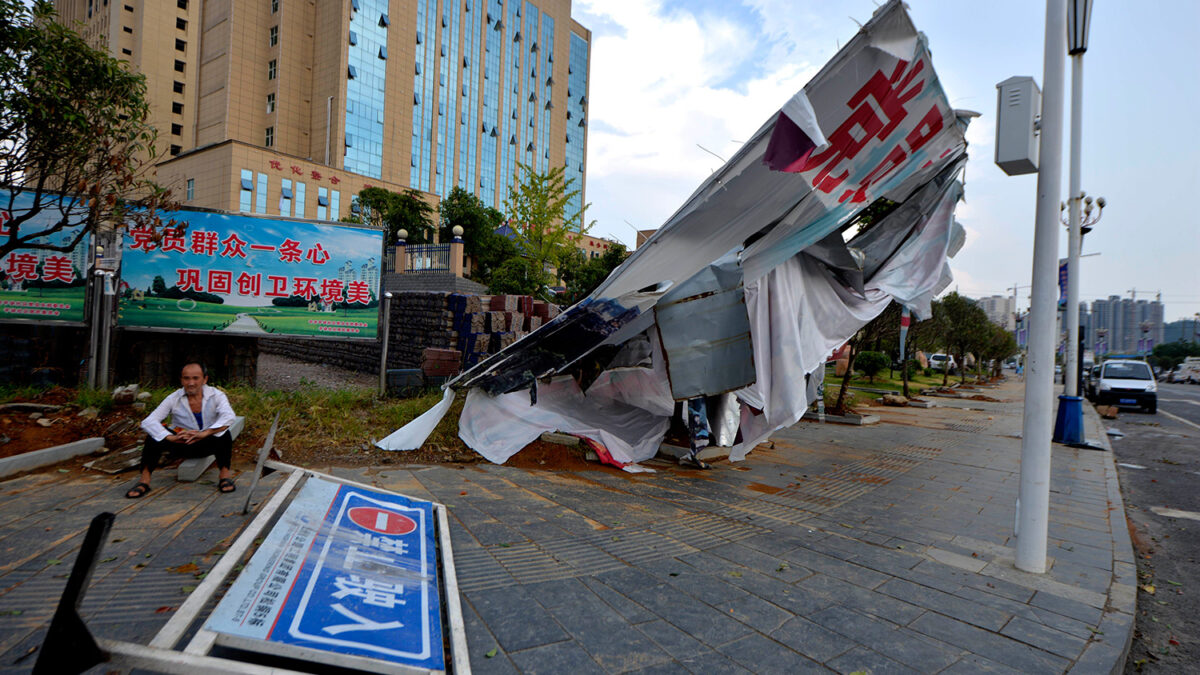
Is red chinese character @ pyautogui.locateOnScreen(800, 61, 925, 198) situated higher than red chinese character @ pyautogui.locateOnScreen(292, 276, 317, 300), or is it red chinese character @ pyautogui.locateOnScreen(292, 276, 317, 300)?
red chinese character @ pyautogui.locateOnScreen(800, 61, 925, 198)

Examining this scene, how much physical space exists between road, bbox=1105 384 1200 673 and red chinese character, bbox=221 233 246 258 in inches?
385

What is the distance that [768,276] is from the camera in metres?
5.55

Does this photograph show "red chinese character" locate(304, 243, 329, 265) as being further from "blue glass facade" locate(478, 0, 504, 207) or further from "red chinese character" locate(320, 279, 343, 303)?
"blue glass facade" locate(478, 0, 504, 207)

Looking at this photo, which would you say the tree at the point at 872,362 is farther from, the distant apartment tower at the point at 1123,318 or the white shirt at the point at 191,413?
the distant apartment tower at the point at 1123,318

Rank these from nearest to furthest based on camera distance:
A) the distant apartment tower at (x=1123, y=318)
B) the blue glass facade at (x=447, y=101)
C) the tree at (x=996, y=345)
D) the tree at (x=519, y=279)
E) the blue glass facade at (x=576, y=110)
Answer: the tree at (x=519, y=279) → the tree at (x=996, y=345) → the blue glass facade at (x=447, y=101) → the blue glass facade at (x=576, y=110) → the distant apartment tower at (x=1123, y=318)

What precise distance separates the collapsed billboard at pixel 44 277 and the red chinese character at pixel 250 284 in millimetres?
1668

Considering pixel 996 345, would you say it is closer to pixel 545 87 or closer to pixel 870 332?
pixel 870 332

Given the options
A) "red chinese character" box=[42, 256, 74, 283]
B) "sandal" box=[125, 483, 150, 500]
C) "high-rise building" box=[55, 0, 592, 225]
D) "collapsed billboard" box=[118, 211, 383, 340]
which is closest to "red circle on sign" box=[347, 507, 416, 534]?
"sandal" box=[125, 483, 150, 500]

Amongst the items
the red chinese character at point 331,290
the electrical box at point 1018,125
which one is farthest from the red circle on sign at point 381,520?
the red chinese character at point 331,290

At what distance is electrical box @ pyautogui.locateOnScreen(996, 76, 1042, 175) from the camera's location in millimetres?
3578

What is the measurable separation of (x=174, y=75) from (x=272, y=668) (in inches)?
2481

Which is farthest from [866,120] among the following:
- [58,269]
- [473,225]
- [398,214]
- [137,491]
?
[398,214]

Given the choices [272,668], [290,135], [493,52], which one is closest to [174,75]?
[290,135]

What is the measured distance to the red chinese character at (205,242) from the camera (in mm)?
7750
